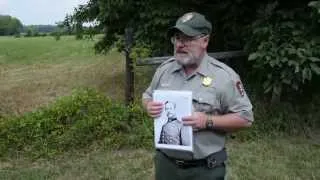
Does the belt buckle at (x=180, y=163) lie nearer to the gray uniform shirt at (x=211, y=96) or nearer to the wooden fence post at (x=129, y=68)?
the gray uniform shirt at (x=211, y=96)

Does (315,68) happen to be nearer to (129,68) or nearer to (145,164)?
(145,164)

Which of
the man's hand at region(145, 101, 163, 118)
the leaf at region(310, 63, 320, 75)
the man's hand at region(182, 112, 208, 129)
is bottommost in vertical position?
the leaf at region(310, 63, 320, 75)

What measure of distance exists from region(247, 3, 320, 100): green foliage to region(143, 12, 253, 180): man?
3.51m

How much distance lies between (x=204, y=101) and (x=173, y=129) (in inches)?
9.3

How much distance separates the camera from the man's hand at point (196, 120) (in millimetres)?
3197

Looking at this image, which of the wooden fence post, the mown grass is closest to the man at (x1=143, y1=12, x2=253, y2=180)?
the mown grass

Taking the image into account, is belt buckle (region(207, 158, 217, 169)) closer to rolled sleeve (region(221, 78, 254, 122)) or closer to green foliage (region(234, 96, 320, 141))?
rolled sleeve (region(221, 78, 254, 122))

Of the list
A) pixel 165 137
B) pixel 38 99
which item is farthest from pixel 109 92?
pixel 165 137

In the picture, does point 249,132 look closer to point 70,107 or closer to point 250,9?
point 250,9

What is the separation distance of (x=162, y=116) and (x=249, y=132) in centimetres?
415

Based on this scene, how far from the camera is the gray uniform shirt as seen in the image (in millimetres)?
3303

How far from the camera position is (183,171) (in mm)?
3430

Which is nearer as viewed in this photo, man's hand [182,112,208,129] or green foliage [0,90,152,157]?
man's hand [182,112,208,129]

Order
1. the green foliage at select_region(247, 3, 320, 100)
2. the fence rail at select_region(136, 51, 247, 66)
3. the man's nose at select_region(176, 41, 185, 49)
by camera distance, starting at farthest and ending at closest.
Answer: the fence rail at select_region(136, 51, 247, 66), the green foliage at select_region(247, 3, 320, 100), the man's nose at select_region(176, 41, 185, 49)
